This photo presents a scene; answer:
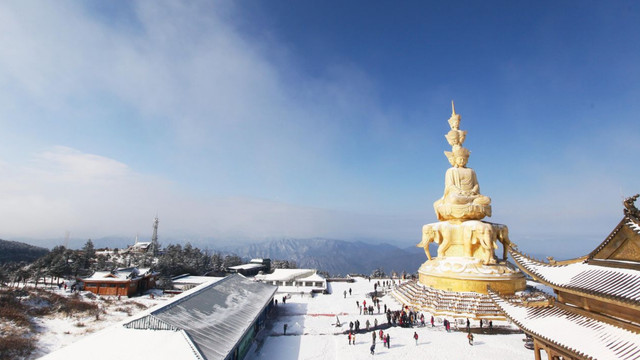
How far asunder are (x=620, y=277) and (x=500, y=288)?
19699 mm

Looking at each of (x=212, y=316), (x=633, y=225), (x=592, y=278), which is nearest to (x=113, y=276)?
(x=212, y=316)

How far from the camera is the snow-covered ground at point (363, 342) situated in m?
16.9

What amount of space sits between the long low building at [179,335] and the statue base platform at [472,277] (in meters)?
16.8

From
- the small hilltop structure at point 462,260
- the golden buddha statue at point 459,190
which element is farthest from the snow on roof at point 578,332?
the golden buddha statue at point 459,190

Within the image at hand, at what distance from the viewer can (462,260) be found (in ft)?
90.6

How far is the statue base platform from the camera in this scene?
25812mm

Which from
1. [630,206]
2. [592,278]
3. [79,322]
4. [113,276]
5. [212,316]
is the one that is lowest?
[79,322]

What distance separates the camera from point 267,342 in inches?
756

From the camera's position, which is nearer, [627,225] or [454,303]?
[627,225]

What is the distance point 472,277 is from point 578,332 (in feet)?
59.2

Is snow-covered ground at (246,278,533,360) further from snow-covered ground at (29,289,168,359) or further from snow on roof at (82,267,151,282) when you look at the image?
snow on roof at (82,267,151,282)

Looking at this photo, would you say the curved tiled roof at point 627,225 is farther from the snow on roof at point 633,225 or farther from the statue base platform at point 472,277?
the statue base platform at point 472,277

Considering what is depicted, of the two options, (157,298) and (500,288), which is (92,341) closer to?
(157,298)

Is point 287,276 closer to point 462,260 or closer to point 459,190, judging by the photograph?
point 462,260
